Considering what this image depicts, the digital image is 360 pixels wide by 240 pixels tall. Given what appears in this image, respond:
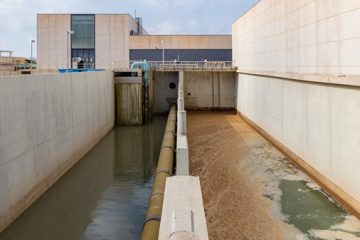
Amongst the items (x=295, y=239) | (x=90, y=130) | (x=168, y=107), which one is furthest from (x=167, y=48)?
(x=295, y=239)

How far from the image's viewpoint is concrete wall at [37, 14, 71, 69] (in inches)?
1799

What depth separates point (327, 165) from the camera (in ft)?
40.3

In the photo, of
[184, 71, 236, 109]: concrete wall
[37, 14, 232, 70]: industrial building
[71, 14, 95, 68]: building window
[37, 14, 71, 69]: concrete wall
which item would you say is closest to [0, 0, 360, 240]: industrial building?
[184, 71, 236, 109]: concrete wall

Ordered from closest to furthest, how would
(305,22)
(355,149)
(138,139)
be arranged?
(355,149), (305,22), (138,139)

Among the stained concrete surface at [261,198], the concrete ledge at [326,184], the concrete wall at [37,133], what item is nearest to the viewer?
the stained concrete surface at [261,198]

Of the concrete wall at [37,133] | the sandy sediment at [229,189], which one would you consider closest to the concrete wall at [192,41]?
the sandy sediment at [229,189]

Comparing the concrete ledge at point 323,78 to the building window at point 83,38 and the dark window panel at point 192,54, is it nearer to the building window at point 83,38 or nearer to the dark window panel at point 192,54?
the dark window panel at point 192,54

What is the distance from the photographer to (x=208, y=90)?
3672cm

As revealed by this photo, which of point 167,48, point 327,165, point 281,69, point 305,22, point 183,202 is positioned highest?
point 167,48

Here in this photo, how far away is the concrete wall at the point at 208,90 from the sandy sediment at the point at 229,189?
13.6 m

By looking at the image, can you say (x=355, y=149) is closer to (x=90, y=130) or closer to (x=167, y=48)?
(x=90, y=130)

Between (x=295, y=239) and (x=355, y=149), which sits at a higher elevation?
(x=355, y=149)

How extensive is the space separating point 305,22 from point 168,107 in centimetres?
2375

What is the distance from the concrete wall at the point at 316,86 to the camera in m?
10.6
